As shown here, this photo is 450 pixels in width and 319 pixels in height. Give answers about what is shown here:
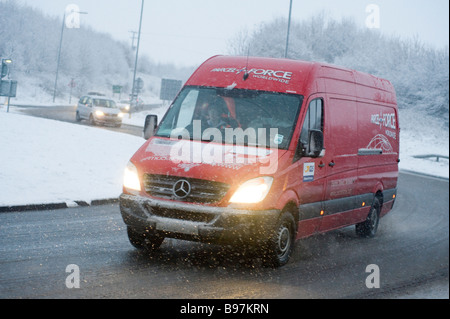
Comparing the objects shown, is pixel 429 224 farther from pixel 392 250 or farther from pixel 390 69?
pixel 390 69

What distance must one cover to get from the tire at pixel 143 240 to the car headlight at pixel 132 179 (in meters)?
0.54

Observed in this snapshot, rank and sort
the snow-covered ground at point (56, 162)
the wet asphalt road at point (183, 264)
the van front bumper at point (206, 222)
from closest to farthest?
1. the wet asphalt road at point (183, 264)
2. the van front bumper at point (206, 222)
3. the snow-covered ground at point (56, 162)

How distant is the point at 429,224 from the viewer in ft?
44.0

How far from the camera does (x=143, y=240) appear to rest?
8.01 meters

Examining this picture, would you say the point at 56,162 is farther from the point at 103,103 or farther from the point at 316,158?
the point at 103,103

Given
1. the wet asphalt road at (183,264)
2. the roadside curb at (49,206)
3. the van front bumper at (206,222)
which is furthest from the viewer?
the roadside curb at (49,206)

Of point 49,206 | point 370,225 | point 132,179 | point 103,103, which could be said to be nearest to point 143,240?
point 132,179

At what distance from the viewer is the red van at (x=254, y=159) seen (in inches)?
281

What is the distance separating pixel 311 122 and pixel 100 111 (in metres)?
29.4
